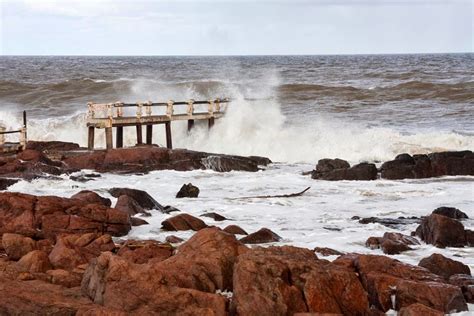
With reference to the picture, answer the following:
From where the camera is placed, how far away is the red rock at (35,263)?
30.6 feet

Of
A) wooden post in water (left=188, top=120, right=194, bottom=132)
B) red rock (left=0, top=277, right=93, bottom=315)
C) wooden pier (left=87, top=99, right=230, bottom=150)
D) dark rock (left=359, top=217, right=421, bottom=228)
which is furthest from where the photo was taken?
wooden post in water (left=188, top=120, right=194, bottom=132)

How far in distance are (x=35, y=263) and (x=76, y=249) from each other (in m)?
0.78

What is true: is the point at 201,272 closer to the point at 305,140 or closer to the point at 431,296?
the point at 431,296

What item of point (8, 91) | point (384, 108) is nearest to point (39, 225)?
point (384, 108)

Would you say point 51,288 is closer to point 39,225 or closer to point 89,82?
point 39,225

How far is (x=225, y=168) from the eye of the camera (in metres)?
22.2

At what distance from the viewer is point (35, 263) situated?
9.41 metres

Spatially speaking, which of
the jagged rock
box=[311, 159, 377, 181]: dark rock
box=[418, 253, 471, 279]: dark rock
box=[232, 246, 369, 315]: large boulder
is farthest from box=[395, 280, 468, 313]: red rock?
box=[311, 159, 377, 181]: dark rock

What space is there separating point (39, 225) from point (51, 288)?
4045 mm

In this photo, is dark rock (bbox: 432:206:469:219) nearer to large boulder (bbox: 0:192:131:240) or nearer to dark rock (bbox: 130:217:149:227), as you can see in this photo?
dark rock (bbox: 130:217:149:227)

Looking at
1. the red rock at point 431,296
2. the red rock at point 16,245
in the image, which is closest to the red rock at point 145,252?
the red rock at point 16,245

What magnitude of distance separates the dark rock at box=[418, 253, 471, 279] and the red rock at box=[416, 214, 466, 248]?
6.65 feet

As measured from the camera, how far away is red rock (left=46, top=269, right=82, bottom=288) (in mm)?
8758

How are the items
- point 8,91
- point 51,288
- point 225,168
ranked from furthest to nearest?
point 8,91, point 225,168, point 51,288
